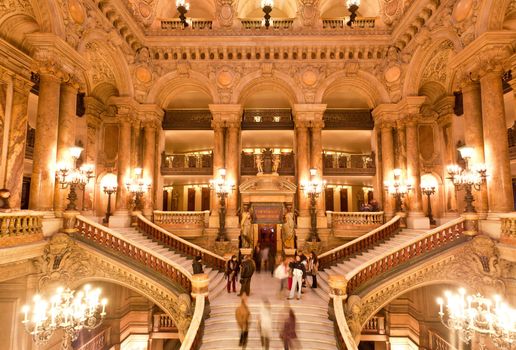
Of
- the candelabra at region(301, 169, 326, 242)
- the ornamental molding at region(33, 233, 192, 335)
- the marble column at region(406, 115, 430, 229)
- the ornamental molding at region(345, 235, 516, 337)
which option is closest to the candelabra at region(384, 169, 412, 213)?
the marble column at region(406, 115, 430, 229)

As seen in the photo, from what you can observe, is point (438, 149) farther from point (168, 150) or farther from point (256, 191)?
point (168, 150)

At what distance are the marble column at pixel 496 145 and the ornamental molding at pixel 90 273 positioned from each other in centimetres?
1035

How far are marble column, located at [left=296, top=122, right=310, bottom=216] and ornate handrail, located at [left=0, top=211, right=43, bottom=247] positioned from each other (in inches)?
448

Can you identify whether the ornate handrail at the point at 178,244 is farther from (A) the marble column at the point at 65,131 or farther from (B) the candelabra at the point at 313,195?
(B) the candelabra at the point at 313,195

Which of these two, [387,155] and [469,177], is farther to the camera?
[387,155]

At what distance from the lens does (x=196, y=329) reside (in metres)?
8.00

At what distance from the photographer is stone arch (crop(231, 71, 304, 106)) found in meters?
16.9

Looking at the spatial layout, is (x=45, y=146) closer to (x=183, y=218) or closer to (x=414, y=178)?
(x=183, y=218)

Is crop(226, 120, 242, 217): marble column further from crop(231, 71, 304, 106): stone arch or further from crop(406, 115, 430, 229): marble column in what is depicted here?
crop(406, 115, 430, 229): marble column

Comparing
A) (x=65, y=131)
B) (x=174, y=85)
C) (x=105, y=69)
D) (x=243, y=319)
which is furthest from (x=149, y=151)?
(x=243, y=319)

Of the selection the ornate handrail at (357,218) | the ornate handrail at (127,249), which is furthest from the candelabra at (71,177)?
the ornate handrail at (357,218)

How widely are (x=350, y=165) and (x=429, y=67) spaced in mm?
6419

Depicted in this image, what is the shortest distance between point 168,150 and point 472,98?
17428 millimetres

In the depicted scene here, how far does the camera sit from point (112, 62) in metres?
15.1
